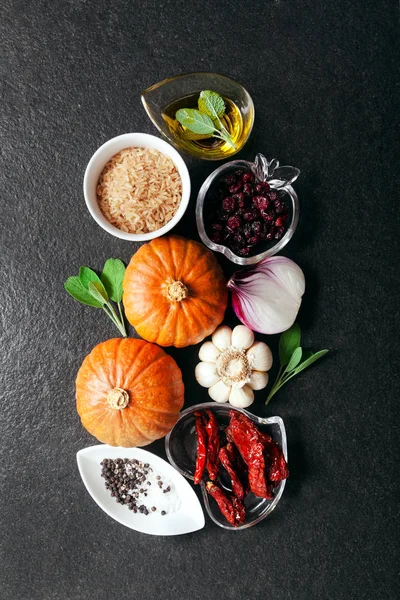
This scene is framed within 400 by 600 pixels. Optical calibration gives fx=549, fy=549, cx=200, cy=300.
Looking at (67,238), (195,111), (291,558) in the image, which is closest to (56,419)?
(67,238)

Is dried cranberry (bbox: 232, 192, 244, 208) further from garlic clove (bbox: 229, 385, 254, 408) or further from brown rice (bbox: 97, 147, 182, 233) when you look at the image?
garlic clove (bbox: 229, 385, 254, 408)

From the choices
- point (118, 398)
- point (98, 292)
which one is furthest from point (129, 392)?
point (98, 292)

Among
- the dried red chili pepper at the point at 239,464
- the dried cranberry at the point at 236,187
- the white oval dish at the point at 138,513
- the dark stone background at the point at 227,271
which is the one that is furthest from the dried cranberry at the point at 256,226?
the white oval dish at the point at 138,513

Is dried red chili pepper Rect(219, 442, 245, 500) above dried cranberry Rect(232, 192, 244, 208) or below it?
below

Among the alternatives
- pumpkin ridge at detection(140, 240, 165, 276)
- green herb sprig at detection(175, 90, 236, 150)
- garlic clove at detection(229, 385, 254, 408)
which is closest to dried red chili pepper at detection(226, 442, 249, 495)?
garlic clove at detection(229, 385, 254, 408)

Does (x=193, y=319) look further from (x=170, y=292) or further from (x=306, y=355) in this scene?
(x=306, y=355)

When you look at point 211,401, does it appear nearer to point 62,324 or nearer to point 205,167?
point 62,324
